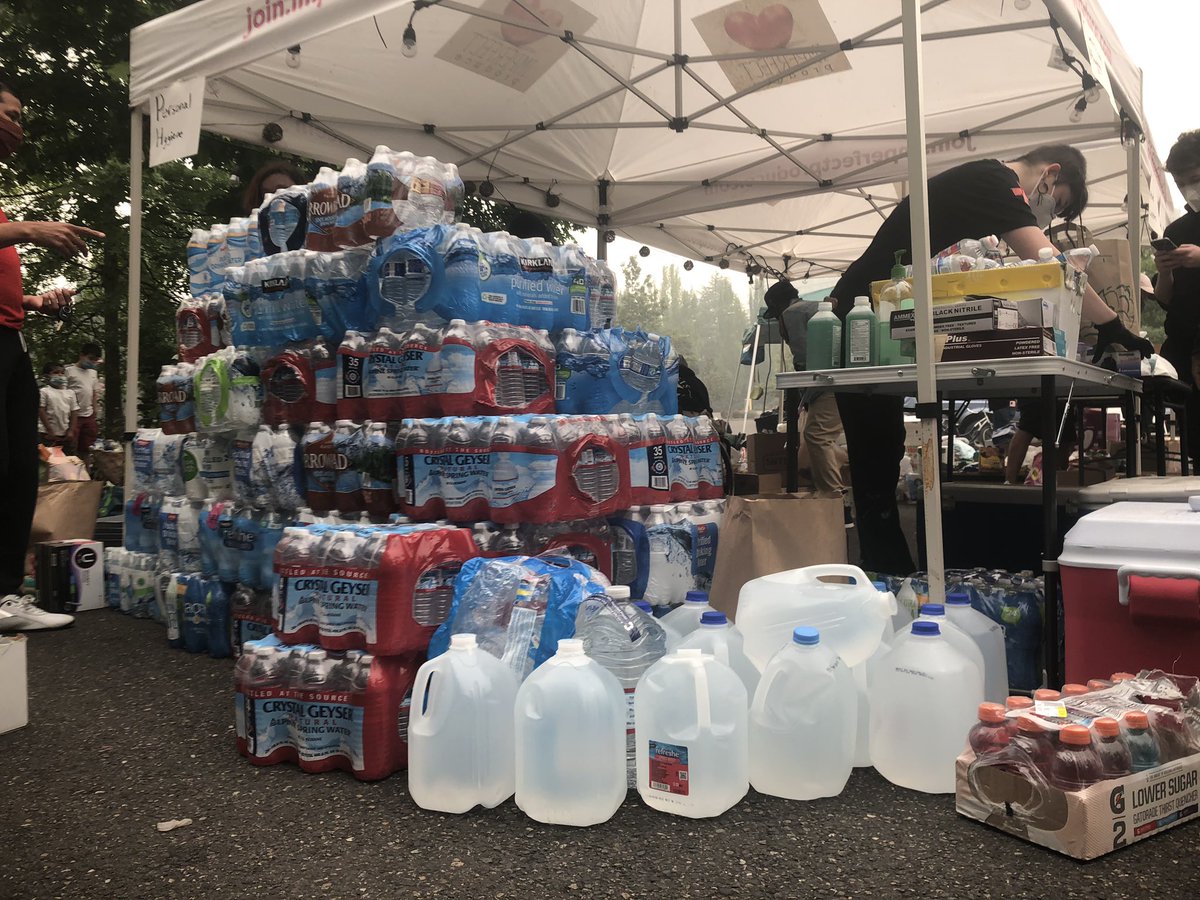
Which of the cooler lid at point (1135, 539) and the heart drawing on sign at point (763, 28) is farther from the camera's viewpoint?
the heart drawing on sign at point (763, 28)

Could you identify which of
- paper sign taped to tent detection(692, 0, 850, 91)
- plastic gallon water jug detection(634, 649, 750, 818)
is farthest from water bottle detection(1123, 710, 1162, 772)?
paper sign taped to tent detection(692, 0, 850, 91)

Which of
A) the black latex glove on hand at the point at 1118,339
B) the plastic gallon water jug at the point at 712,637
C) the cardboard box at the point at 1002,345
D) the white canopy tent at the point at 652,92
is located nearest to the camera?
the plastic gallon water jug at the point at 712,637

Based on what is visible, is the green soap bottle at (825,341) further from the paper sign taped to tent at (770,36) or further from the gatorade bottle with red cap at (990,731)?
the paper sign taped to tent at (770,36)

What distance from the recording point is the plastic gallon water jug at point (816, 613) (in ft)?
7.17

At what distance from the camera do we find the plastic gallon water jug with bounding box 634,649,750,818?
187 cm

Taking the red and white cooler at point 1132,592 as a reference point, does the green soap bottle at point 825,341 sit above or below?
above

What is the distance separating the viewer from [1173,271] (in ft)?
13.2

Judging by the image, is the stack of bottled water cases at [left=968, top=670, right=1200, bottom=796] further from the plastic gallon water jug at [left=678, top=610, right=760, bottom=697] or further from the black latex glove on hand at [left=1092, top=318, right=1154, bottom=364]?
the black latex glove on hand at [left=1092, top=318, right=1154, bottom=364]

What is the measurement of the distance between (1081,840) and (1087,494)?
1.60 m

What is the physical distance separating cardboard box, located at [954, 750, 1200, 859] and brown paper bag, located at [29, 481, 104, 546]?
14.8 ft

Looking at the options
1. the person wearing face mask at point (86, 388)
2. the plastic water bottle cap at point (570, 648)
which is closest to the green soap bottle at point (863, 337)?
the plastic water bottle cap at point (570, 648)

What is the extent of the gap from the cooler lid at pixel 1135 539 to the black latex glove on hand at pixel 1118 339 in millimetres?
1367

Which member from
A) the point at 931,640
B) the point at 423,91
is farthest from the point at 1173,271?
the point at 423,91

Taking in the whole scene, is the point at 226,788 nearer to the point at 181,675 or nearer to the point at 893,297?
the point at 181,675
